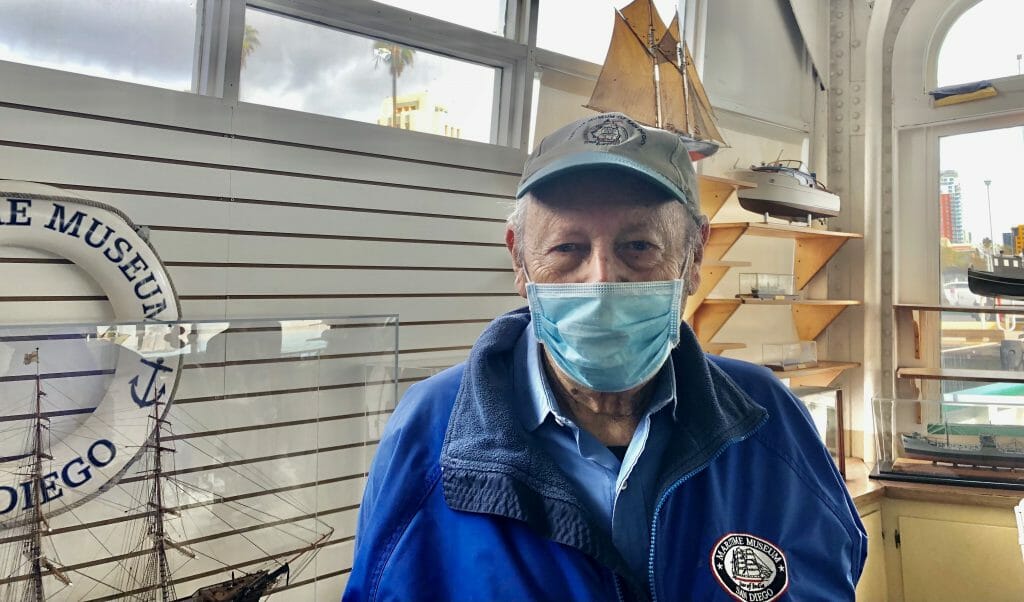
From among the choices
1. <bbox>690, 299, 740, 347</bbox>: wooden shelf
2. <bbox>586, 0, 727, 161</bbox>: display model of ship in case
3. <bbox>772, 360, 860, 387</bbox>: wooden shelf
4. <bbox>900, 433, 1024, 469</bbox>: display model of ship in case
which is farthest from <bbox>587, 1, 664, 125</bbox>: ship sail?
<bbox>900, 433, 1024, 469</bbox>: display model of ship in case

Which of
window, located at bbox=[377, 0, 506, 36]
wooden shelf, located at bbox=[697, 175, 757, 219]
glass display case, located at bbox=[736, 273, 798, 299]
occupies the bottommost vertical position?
glass display case, located at bbox=[736, 273, 798, 299]

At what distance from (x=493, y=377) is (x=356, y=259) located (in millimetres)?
1660

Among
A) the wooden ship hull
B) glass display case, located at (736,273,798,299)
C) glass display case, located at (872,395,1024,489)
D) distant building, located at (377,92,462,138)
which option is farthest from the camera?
the wooden ship hull

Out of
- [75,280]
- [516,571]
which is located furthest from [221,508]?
[516,571]

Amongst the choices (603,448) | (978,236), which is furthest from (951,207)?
(603,448)

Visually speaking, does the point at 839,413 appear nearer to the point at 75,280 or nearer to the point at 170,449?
the point at 170,449

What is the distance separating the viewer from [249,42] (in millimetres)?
2484

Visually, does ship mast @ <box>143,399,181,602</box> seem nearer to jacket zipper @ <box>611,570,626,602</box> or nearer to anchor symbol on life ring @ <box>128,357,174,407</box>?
anchor symbol on life ring @ <box>128,357,174,407</box>

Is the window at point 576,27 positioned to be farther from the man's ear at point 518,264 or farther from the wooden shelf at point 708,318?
the man's ear at point 518,264

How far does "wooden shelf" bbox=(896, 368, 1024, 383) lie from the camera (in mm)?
3908

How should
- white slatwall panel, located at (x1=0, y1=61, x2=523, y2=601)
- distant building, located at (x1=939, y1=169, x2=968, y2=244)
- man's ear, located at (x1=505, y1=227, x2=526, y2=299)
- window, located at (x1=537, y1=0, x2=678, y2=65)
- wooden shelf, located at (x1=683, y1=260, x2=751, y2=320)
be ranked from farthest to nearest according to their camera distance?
distant building, located at (x1=939, y1=169, x2=968, y2=244) < wooden shelf, located at (x1=683, y1=260, x2=751, y2=320) < window, located at (x1=537, y1=0, x2=678, y2=65) < white slatwall panel, located at (x1=0, y1=61, x2=523, y2=601) < man's ear, located at (x1=505, y1=227, x2=526, y2=299)

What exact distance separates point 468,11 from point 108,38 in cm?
149

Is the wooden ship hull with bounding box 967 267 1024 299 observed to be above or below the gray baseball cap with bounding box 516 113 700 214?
above

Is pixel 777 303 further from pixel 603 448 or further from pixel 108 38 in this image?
pixel 108 38
